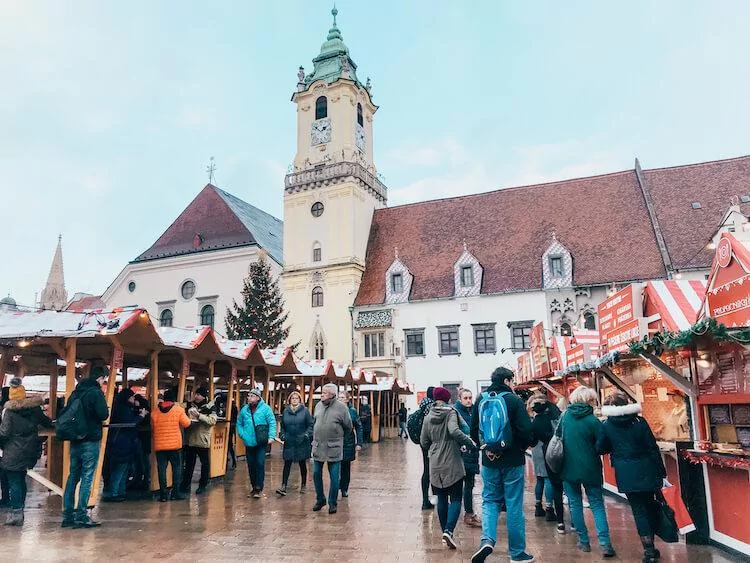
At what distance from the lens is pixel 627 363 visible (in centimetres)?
1024

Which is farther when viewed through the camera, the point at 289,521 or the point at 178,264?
the point at 178,264

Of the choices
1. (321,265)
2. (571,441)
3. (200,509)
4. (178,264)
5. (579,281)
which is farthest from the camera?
(178,264)

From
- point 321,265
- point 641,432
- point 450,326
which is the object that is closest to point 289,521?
point 641,432

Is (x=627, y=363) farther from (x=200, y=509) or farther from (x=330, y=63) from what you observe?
(x=330, y=63)

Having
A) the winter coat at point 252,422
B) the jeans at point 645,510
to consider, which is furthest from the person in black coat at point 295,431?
the jeans at point 645,510

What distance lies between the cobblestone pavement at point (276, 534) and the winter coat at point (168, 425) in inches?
35.7

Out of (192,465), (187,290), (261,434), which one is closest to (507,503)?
(261,434)

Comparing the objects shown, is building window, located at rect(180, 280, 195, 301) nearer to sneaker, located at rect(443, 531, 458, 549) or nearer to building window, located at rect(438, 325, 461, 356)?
building window, located at rect(438, 325, 461, 356)

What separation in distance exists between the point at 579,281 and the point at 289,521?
27.2 meters

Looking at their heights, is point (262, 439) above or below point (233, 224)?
below

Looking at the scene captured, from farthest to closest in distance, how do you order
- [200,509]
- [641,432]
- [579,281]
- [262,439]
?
[579,281], [262,439], [200,509], [641,432]

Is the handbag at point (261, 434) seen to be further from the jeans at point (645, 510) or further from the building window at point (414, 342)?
the building window at point (414, 342)

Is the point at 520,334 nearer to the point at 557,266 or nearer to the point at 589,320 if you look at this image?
the point at 589,320

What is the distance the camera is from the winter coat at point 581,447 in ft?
21.1
